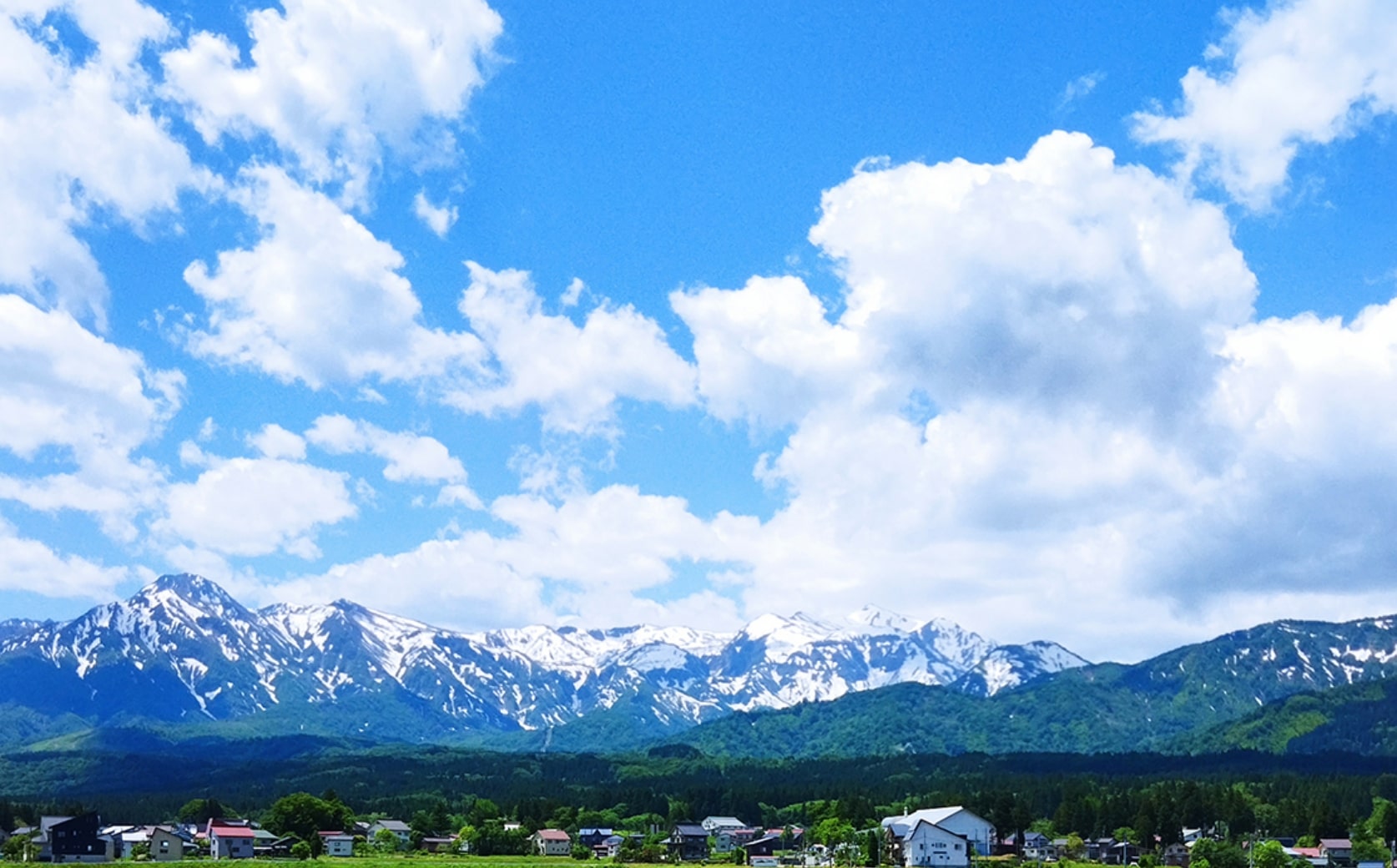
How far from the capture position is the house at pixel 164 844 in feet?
470

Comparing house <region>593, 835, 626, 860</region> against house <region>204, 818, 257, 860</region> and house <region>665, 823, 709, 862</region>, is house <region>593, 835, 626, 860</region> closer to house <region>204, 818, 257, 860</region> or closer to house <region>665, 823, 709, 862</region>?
house <region>665, 823, 709, 862</region>

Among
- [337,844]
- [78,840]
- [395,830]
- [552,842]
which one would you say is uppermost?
[78,840]

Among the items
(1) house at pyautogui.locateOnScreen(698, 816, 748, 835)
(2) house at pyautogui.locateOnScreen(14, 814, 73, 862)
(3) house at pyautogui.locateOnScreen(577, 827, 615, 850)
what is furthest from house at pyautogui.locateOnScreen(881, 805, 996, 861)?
(2) house at pyautogui.locateOnScreen(14, 814, 73, 862)

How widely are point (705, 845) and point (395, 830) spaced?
42502 millimetres

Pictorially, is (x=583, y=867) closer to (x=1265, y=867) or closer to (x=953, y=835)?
(x=953, y=835)

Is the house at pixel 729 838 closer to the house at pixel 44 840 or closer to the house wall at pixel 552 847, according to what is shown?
the house wall at pixel 552 847

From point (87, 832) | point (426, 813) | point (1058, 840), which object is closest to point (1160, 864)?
point (1058, 840)

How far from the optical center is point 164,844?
480 feet

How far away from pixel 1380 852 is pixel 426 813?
12153 centimetres

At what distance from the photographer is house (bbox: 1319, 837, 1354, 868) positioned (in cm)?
14275

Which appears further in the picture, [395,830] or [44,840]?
[395,830]

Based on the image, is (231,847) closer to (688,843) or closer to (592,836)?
(592,836)

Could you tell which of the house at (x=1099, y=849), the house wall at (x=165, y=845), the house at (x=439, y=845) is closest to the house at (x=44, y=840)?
the house wall at (x=165, y=845)

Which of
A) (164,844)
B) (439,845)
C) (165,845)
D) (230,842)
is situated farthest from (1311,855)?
(164,844)
